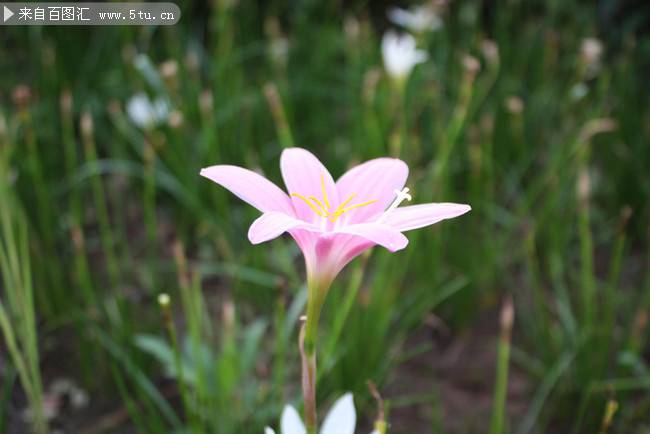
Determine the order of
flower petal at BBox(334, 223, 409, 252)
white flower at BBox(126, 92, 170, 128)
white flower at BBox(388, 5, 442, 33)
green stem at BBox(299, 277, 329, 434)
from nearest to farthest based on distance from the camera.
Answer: flower petal at BBox(334, 223, 409, 252) → green stem at BBox(299, 277, 329, 434) → white flower at BBox(126, 92, 170, 128) → white flower at BBox(388, 5, 442, 33)

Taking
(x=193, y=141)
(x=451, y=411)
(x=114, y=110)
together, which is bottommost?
(x=451, y=411)

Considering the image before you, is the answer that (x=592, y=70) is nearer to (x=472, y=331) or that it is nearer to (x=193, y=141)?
(x=472, y=331)

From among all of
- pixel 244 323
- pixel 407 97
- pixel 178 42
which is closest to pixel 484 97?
pixel 407 97

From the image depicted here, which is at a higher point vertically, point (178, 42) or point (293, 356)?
point (178, 42)

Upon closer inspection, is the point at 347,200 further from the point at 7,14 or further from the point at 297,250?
the point at 7,14

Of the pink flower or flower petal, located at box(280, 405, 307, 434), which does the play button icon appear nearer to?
the pink flower

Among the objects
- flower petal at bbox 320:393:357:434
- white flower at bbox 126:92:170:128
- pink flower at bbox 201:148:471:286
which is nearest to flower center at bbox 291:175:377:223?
pink flower at bbox 201:148:471:286
